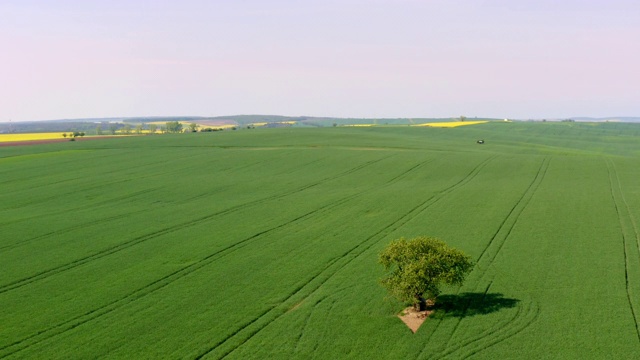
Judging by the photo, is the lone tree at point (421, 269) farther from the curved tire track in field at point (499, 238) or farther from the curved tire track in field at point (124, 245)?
the curved tire track in field at point (124, 245)

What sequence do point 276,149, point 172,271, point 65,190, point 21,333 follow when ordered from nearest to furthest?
point 21,333 < point 172,271 < point 65,190 < point 276,149

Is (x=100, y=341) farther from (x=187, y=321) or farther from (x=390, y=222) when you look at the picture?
(x=390, y=222)

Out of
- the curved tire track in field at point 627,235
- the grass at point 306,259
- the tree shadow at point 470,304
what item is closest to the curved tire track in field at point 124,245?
the grass at point 306,259

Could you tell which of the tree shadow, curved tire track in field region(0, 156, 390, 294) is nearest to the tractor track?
curved tire track in field region(0, 156, 390, 294)

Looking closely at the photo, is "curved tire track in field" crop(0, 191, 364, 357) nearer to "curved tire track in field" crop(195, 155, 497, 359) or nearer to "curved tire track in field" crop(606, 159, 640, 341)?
"curved tire track in field" crop(195, 155, 497, 359)

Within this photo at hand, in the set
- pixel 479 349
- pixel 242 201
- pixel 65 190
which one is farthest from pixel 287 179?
pixel 479 349

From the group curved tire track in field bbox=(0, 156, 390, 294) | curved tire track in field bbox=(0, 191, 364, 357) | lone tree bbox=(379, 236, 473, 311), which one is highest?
lone tree bbox=(379, 236, 473, 311)

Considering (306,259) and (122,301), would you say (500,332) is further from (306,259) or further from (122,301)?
(122,301)
